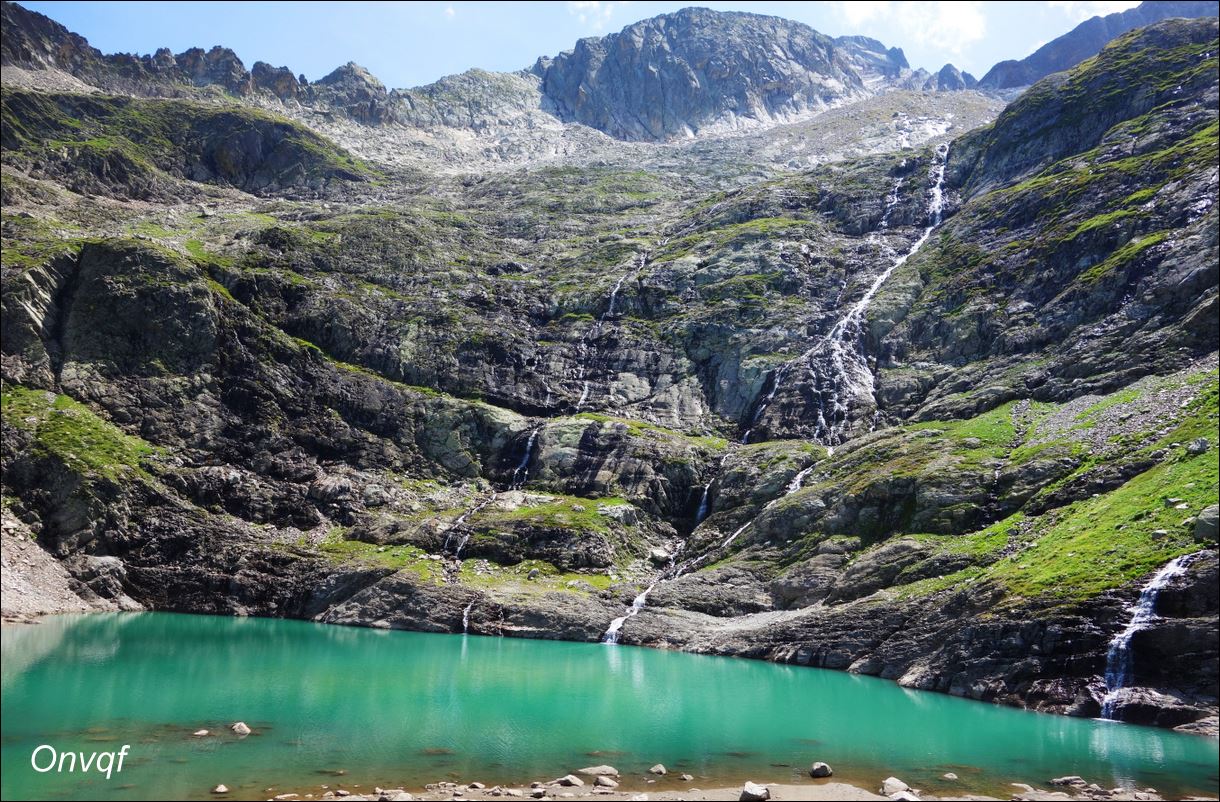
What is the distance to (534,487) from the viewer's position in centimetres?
9500

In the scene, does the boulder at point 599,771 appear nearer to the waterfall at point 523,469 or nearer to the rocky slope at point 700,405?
the rocky slope at point 700,405

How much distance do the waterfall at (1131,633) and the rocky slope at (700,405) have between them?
0.61m

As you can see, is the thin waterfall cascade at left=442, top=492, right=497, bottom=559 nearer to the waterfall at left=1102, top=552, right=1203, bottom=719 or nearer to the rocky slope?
the rocky slope

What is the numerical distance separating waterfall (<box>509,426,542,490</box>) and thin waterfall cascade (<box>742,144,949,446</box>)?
28671 mm

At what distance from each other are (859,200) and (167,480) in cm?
12439

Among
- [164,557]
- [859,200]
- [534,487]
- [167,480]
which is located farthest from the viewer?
[859,200]

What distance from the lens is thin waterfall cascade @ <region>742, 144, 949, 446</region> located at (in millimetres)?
96312

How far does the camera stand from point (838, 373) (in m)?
102

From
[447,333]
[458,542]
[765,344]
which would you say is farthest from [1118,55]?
[458,542]

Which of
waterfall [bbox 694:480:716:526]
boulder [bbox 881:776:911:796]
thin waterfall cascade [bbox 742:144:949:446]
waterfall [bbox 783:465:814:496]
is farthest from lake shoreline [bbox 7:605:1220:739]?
thin waterfall cascade [bbox 742:144:949:446]

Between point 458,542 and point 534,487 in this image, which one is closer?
point 458,542

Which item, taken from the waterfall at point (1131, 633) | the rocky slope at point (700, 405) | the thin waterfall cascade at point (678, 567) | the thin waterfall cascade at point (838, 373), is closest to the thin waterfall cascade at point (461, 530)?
the rocky slope at point (700, 405)

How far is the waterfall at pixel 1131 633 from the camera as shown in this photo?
3825 centimetres

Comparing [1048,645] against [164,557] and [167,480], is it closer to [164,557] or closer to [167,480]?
[164,557]
